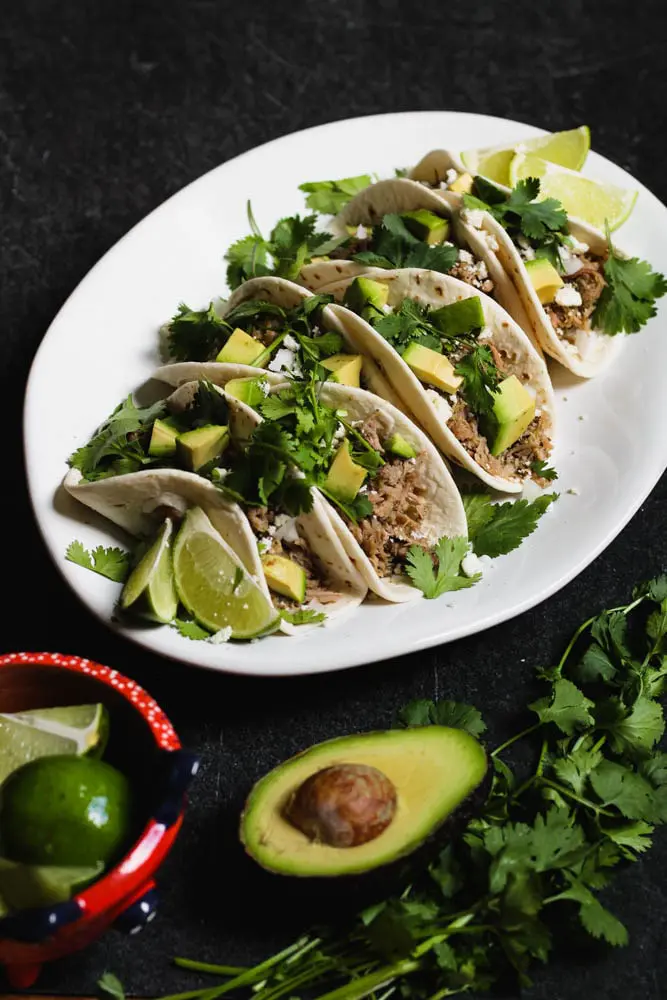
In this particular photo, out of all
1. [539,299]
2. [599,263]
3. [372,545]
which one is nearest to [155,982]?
[372,545]

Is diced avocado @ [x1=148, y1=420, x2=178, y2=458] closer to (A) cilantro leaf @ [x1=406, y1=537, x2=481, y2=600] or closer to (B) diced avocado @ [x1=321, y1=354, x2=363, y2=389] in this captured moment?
(B) diced avocado @ [x1=321, y1=354, x2=363, y2=389]

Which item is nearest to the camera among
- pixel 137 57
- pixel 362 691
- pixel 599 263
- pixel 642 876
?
pixel 642 876

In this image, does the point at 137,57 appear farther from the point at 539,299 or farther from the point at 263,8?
the point at 539,299

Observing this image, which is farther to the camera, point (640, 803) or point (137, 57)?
point (137, 57)

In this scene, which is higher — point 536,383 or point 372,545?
point 536,383

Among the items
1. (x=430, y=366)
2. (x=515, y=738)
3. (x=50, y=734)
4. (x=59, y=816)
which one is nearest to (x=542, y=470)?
(x=430, y=366)

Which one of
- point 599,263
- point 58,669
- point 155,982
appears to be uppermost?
point 599,263

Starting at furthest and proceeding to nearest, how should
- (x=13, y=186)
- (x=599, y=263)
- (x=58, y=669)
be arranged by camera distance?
(x=13, y=186) → (x=599, y=263) → (x=58, y=669)

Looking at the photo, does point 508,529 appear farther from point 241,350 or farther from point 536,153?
point 536,153
